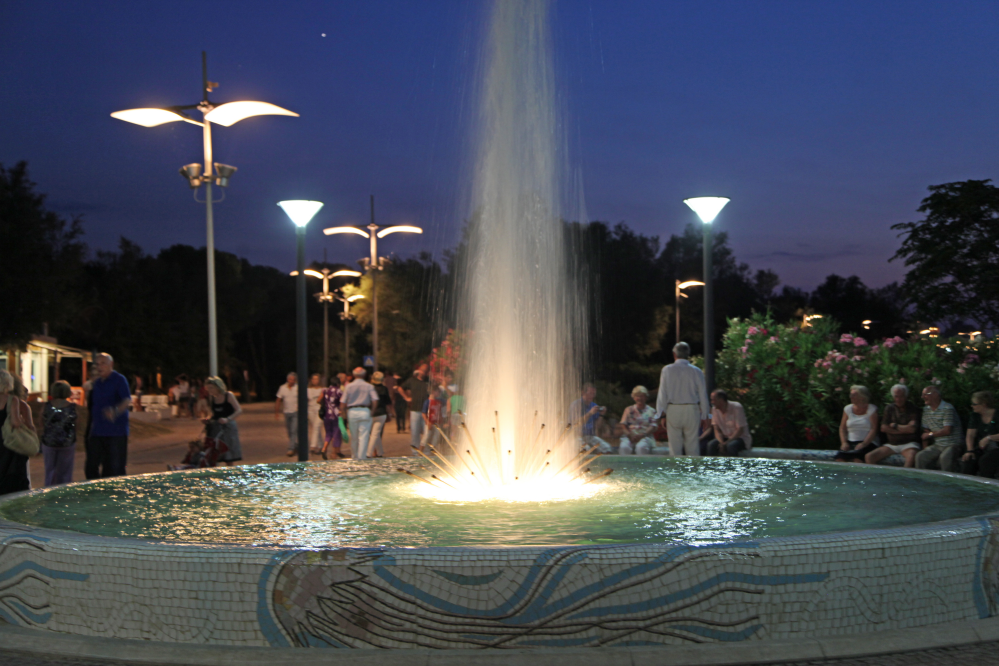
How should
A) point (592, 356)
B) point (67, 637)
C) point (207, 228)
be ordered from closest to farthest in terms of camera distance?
point (67, 637), point (207, 228), point (592, 356)

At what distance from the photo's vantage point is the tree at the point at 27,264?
29391 millimetres

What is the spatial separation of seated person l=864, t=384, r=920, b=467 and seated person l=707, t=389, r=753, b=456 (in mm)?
1495

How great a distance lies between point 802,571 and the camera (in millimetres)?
4219

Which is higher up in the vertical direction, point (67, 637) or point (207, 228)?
point (207, 228)

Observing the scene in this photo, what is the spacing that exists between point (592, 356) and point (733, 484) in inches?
1535

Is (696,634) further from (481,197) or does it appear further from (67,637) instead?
(481,197)

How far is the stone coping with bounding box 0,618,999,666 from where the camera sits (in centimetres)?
398

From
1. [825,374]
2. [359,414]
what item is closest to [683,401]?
[825,374]

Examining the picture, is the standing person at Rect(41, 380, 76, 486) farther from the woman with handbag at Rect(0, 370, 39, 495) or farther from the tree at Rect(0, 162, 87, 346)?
the tree at Rect(0, 162, 87, 346)

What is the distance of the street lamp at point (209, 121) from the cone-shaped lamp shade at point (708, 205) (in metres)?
7.82

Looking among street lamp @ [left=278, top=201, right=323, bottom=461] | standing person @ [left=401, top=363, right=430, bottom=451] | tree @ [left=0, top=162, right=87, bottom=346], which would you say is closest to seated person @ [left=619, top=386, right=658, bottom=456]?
street lamp @ [left=278, top=201, right=323, bottom=461]

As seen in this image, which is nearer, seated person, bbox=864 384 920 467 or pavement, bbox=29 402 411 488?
seated person, bbox=864 384 920 467

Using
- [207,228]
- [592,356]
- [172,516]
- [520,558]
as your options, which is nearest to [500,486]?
[172,516]

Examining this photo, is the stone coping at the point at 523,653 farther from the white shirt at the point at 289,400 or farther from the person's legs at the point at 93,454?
the white shirt at the point at 289,400
